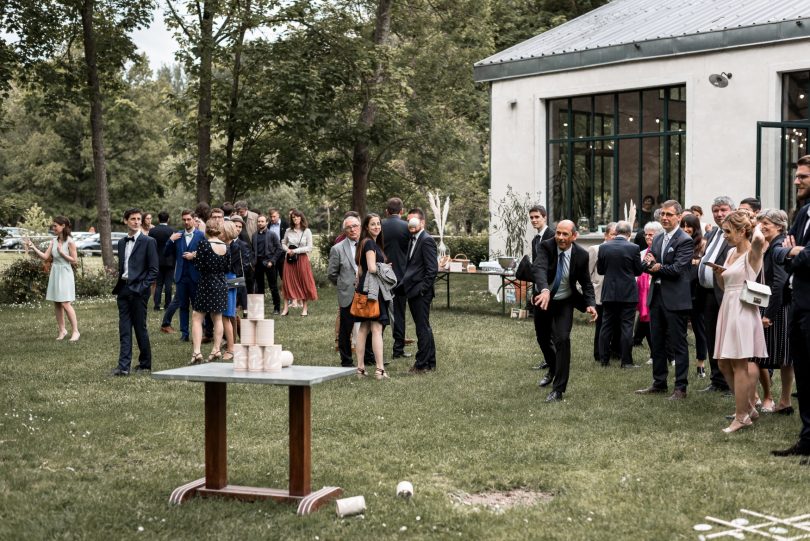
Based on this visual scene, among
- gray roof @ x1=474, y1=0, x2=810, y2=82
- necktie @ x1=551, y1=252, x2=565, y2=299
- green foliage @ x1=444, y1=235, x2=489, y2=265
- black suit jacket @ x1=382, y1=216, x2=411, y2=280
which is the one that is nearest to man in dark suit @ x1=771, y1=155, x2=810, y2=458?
necktie @ x1=551, y1=252, x2=565, y2=299

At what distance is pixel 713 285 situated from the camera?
32.8ft

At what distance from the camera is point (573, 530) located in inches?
227

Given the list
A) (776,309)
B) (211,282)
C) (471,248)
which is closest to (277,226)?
(211,282)

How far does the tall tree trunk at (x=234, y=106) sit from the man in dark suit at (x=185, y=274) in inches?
371

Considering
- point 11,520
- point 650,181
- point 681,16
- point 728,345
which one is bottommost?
point 11,520

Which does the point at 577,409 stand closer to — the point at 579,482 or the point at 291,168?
the point at 579,482

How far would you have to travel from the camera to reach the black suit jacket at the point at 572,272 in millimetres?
10008

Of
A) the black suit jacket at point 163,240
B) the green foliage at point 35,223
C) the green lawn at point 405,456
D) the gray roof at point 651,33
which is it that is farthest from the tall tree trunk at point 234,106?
the green foliage at point 35,223

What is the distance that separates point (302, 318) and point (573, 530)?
12.6m

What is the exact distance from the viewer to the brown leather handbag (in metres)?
11.2

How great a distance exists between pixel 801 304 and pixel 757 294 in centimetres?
73

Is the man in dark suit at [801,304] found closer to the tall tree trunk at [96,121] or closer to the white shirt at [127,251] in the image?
the white shirt at [127,251]

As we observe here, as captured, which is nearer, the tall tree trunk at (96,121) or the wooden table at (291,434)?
the wooden table at (291,434)

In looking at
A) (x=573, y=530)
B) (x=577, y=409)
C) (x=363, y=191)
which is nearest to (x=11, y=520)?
(x=573, y=530)
